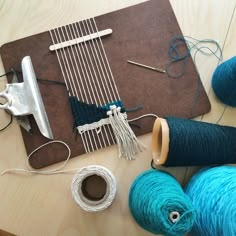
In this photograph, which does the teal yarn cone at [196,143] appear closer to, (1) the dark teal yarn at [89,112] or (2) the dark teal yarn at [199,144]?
(2) the dark teal yarn at [199,144]

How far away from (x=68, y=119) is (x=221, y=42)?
0.50m

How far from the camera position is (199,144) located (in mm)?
790

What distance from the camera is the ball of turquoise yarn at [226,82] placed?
780 millimetres

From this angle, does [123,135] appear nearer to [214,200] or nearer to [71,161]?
[71,161]

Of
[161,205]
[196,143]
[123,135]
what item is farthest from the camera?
[123,135]

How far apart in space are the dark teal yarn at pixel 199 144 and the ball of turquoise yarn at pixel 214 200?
0.04 m

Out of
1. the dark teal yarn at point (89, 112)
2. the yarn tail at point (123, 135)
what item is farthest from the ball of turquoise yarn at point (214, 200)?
the dark teal yarn at point (89, 112)

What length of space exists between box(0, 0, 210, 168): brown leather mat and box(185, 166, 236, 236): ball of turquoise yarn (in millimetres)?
199

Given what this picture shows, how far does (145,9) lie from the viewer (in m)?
0.95

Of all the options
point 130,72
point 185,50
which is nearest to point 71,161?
point 130,72

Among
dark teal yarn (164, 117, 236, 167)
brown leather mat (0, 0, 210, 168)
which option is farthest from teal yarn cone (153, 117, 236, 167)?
brown leather mat (0, 0, 210, 168)

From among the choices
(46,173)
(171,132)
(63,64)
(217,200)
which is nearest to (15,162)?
(46,173)

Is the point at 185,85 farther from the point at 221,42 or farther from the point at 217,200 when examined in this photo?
the point at 217,200

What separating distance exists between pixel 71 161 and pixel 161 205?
0.34 m
